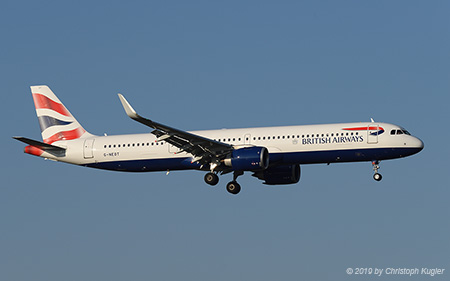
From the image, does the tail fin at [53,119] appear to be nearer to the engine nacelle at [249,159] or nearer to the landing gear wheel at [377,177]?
the engine nacelle at [249,159]

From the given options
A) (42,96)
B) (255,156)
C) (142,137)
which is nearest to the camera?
(255,156)

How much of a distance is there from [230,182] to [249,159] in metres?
5.78

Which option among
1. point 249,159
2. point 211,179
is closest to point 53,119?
point 211,179

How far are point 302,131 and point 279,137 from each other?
1.65m

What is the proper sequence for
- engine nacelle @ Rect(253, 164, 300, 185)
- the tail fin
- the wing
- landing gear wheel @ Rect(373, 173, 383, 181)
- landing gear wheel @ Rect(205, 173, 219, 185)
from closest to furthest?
the wing → landing gear wheel @ Rect(373, 173, 383, 181) → landing gear wheel @ Rect(205, 173, 219, 185) → engine nacelle @ Rect(253, 164, 300, 185) → the tail fin

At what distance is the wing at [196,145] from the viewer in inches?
2287

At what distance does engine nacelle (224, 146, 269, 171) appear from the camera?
5944cm

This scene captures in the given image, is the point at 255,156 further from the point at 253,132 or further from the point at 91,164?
the point at 91,164

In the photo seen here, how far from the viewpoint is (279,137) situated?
61250 mm

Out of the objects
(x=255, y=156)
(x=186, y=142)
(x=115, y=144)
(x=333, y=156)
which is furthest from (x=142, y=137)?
(x=333, y=156)

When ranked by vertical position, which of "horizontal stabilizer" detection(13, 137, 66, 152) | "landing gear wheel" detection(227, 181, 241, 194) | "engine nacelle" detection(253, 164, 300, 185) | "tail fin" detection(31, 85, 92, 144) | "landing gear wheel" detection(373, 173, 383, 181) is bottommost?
"landing gear wheel" detection(227, 181, 241, 194)

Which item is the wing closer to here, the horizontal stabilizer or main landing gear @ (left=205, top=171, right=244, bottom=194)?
main landing gear @ (left=205, top=171, right=244, bottom=194)

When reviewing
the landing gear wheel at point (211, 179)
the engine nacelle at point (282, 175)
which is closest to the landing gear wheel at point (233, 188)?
the landing gear wheel at point (211, 179)

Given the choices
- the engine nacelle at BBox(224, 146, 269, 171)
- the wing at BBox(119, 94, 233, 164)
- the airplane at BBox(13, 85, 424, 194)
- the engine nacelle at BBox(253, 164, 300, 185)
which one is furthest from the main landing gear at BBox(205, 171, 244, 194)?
the engine nacelle at BBox(224, 146, 269, 171)
